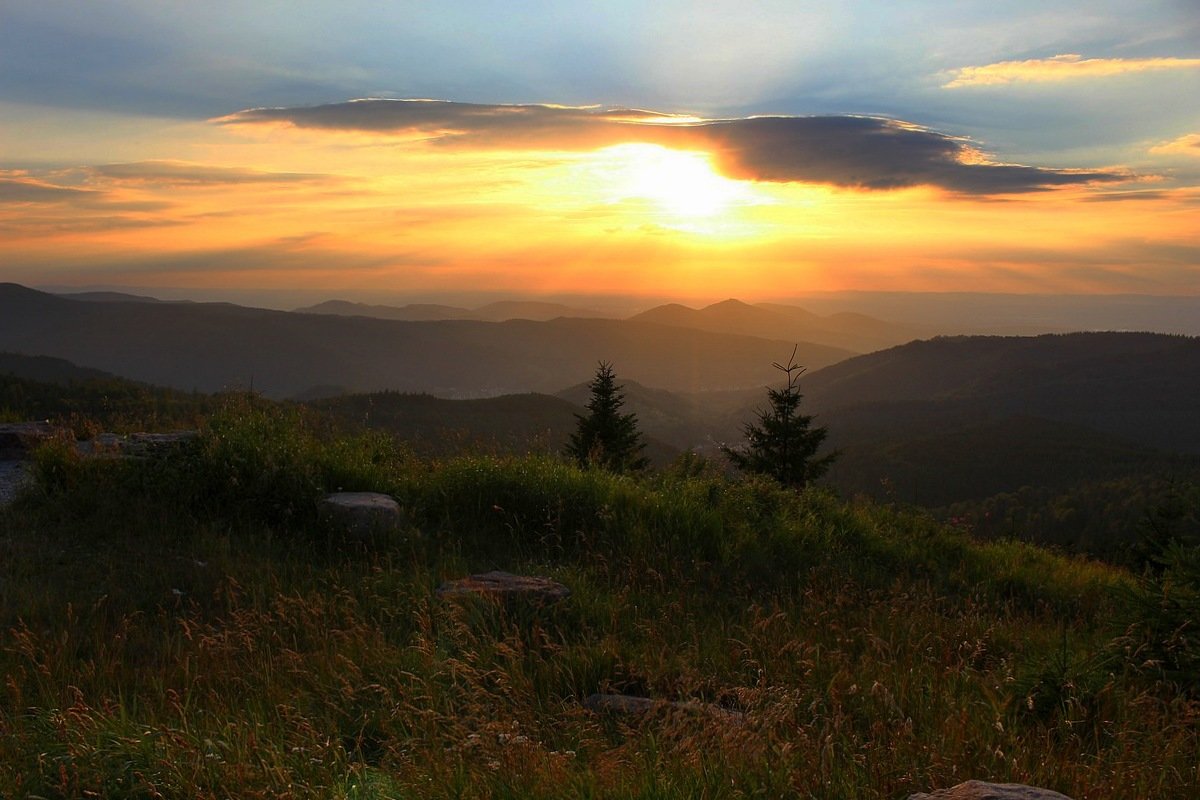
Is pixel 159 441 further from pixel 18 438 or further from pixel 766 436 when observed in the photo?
pixel 766 436

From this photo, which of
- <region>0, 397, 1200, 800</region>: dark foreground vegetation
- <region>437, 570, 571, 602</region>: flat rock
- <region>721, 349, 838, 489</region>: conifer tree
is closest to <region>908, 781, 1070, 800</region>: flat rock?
<region>0, 397, 1200, 800</region>: dark foreground vegetation

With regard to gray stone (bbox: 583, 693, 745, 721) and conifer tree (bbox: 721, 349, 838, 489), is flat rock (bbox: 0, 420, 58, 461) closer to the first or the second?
gray stone (bbox: 583, 693, 745, 721)

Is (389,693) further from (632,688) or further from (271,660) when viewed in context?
(632,688)

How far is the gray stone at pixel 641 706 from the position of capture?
374 cm

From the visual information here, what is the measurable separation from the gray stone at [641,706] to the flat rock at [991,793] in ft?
3.86

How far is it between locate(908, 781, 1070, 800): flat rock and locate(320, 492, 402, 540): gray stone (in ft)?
18.1

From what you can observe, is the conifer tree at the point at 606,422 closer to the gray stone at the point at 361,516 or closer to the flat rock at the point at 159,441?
the flat rock at the point at 159,441

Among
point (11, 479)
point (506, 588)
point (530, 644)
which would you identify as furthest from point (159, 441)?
point (530, 644)

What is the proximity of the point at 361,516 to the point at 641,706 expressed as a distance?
13.3ft

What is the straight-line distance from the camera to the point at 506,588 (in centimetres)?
566

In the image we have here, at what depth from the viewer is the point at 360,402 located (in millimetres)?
106500

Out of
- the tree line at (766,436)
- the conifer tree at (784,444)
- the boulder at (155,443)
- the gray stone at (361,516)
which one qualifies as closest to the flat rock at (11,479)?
the boulder at (155,443)

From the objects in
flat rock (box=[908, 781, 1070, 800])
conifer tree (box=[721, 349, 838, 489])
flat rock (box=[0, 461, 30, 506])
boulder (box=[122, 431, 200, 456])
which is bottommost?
conifer tree (box=[721, 349, 838, 489])

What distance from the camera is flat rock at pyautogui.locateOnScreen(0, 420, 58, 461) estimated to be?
33.5 ft
